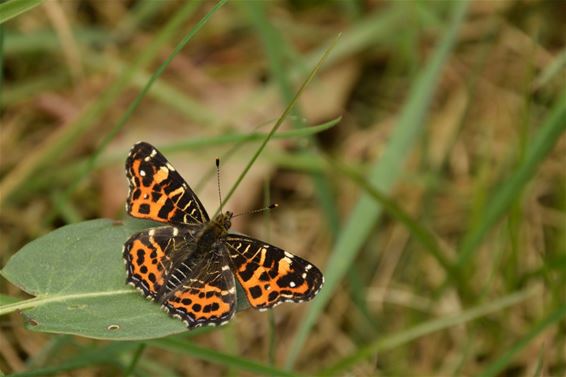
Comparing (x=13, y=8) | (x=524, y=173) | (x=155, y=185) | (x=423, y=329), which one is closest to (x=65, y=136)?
(x=155, y=185)

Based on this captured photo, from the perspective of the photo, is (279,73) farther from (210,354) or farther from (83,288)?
(83,288)

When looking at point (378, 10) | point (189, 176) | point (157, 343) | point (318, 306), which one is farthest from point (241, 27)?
point (157, 343)

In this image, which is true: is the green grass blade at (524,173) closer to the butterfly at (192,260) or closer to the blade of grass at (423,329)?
the blade of grass at (423,329)

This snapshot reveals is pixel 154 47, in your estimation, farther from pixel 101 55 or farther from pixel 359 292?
pixel 359 292

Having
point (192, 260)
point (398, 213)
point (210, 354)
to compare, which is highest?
point (192, 260)

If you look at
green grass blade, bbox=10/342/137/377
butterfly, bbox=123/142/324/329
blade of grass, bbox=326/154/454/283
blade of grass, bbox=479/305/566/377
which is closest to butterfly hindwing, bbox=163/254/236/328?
butterfly, bbox=123/142/324/329

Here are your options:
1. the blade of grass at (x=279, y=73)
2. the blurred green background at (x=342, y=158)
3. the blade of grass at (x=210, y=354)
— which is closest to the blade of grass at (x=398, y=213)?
the blurred green background at (x=342, y=158)
